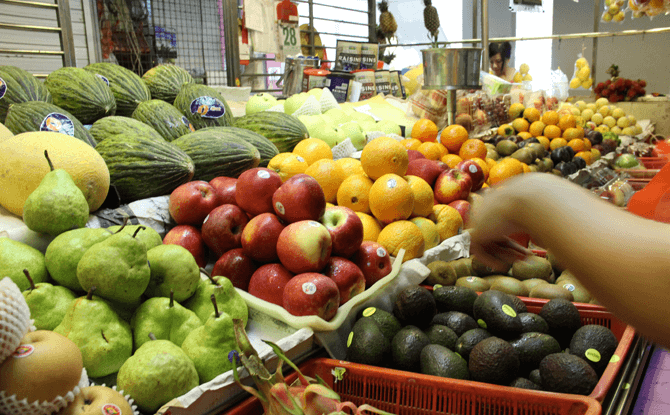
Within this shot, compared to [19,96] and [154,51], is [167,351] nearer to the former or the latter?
[19,96]

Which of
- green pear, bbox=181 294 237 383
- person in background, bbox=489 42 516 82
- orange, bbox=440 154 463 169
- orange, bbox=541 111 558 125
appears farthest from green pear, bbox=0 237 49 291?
person in background, bbox=489 42 516 82

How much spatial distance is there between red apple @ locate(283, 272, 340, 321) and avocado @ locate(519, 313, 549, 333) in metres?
0.56

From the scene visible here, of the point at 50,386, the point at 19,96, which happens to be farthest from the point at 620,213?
the point at 19,96

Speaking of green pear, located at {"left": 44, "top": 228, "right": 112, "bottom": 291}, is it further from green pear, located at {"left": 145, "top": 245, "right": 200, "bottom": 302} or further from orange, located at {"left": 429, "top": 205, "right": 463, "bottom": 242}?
orange, located at {"left": 429, "top": 205, "right": 463, "bottom": 242}

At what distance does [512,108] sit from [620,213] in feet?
13.9

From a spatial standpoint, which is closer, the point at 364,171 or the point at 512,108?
the point at 364,171

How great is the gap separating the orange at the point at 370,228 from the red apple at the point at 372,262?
0.77 feet

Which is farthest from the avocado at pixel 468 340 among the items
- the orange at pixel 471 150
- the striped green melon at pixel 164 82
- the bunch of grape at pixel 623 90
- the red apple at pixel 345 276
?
the bunch of grape at pixel 623 90

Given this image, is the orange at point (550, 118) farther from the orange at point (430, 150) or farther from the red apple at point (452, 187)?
the red apple at point (452, 187)

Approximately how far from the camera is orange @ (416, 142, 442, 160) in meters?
2.79

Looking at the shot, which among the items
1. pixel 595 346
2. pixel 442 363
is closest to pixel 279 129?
pixel 442 363

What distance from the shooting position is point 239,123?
2.63 meters

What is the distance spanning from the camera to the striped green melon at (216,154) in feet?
6.47

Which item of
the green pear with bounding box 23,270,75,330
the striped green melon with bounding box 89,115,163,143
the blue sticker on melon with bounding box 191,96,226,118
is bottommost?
the green pear with bounding box 23,270,75,330
